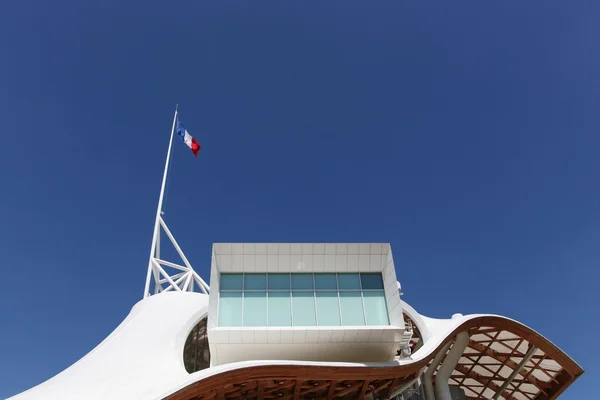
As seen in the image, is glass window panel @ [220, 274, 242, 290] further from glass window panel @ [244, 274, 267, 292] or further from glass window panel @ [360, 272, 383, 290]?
glass window panel @ [360, 272, 383, 290]

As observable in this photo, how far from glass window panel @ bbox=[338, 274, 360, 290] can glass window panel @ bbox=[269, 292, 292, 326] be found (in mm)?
2956

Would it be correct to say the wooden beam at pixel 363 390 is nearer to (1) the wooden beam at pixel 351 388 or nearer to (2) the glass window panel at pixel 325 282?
(1) the wooden beam at pixel 351 388

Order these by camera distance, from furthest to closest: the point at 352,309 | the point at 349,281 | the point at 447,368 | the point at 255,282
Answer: the point at 447,368
the point at 349,281
the point at 255,282
the point at 352,309

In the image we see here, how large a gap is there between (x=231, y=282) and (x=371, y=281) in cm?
751

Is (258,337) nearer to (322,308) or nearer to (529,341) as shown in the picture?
(322,308)

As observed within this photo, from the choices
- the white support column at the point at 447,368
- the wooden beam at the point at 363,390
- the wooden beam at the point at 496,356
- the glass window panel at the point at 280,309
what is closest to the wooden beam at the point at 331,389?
the wooden beam at the point at 363,390

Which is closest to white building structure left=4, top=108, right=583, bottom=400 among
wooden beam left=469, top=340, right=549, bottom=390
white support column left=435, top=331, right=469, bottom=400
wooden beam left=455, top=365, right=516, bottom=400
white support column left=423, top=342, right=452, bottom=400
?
white support column left=435, top=331, right=469, bottom=400

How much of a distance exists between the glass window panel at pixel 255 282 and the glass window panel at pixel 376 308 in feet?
17.7

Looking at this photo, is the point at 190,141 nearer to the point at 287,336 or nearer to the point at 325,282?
the point at 325,282

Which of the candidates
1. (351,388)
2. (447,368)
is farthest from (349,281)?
(447,368)

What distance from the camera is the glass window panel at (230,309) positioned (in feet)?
77.5

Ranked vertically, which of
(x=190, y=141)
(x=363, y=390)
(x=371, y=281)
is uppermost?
(x=190, y=141)

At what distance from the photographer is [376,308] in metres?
24.6

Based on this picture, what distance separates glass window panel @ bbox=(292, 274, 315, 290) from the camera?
25.0m
